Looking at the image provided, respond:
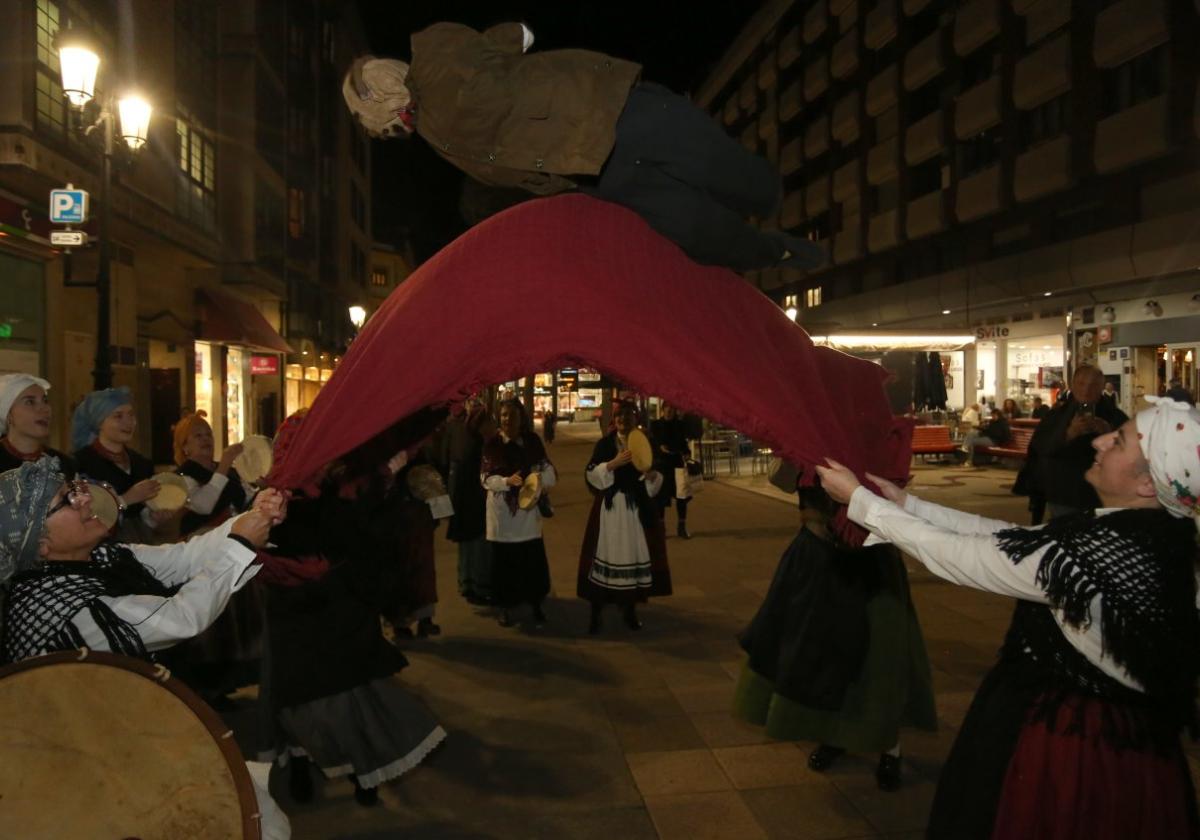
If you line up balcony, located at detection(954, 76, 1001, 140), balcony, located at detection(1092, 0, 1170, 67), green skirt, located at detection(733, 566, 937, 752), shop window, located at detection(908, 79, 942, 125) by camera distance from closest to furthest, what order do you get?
green skirt, located at detection(733, 566, 937, 752) → balcony, located at detection(1092, 0, 1170, 67) → balcony, located at detection(954, 76, 1001, 140) → shop window, located at detection(908, 79, 942, 125)

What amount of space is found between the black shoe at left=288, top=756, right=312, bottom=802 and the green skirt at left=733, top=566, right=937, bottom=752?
2.36 meters

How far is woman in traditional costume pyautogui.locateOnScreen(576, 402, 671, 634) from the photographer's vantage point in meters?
7.07

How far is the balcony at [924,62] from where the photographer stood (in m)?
28.8

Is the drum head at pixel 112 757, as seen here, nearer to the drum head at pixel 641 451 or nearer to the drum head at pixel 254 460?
the drum head at pixel 254 460

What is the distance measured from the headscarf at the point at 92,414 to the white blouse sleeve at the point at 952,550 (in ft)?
14.7

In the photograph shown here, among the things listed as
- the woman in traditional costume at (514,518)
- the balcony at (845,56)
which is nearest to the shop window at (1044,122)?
the balcony at (845,56)

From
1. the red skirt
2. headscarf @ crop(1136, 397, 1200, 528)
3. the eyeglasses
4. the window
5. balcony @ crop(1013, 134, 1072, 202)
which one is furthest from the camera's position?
balcony @ crop(1013, 134, 1072, 202)

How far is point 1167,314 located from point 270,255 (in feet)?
72.9

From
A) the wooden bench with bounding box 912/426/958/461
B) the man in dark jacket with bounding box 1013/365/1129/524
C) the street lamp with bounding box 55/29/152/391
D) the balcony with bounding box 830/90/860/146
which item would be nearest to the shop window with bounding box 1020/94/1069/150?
the wooden bench with bounding box 912/426/958/461

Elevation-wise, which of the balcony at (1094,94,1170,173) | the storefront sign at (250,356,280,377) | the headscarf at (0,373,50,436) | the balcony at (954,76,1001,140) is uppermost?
the balcony at (954,76,1001,140)

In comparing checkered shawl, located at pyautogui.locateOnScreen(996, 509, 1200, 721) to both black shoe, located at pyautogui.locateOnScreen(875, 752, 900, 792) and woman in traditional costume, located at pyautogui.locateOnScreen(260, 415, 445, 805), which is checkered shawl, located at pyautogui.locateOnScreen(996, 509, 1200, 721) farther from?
woman in traditional costume, located at pyautogui.locateOnScreen(260, 415, 445, 805)

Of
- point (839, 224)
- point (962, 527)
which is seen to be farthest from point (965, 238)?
point (962, 527)

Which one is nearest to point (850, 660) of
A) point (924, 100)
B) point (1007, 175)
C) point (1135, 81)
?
point (1135, 81)

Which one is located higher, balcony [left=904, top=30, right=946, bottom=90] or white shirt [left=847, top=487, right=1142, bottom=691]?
balcony [left=904, top=30, right=946, bottom=90]
